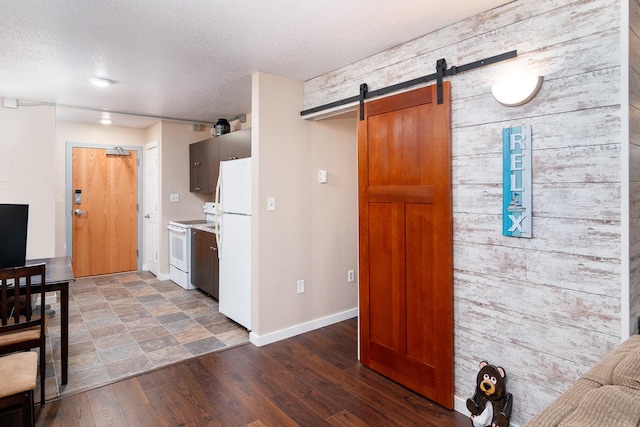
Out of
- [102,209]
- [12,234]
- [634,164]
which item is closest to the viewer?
[634,164]

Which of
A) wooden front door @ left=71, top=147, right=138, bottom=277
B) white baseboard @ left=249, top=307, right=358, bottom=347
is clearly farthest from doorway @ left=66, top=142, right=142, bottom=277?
white baseboard @ left=249, top=307, right=358, bottom=347

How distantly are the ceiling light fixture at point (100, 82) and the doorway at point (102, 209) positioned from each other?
249cm

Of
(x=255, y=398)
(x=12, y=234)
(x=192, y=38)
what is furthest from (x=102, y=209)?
(x=255, y=398)

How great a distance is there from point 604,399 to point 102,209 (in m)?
6.26

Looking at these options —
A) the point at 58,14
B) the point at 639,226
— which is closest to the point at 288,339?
the point at 639,226

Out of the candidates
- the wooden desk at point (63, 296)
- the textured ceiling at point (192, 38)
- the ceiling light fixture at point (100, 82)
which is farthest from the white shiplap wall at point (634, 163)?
the ceiling light fixture at point (100, 82)

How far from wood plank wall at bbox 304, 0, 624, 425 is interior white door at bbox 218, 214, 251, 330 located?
1895 millimetres

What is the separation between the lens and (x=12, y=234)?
2.55m

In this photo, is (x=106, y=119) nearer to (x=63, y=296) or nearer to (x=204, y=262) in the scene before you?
(x=204, y=262)

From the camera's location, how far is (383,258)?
2.64 meters

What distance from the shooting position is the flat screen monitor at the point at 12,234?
2.52 m

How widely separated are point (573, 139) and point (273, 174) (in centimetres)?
220

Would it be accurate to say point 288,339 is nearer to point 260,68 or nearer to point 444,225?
point 444,225

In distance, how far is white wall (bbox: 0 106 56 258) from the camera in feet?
13.1
